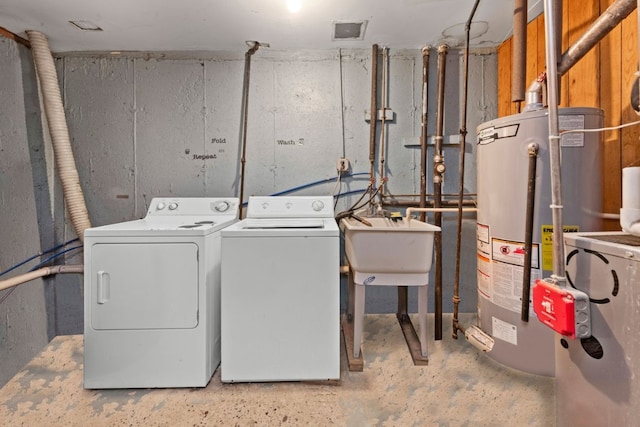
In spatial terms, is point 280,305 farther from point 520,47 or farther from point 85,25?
point 85,25

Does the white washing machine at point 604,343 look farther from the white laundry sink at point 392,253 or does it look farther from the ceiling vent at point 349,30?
the ceiling vent at point 349,30

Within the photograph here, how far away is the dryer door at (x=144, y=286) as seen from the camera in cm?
151

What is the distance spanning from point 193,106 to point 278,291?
1602 mm

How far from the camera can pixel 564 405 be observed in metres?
0.98

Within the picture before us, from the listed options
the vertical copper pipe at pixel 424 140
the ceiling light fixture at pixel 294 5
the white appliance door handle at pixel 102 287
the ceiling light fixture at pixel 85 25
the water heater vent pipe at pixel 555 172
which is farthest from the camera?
the vertical copper pipe at pixel 424 140

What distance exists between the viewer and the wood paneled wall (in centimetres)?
135

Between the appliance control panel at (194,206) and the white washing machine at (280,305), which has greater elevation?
the appliance control panel at (194,206)

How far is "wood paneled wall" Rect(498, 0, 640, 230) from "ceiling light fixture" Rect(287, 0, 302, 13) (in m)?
1.43

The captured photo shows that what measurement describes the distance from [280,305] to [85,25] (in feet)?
6.94

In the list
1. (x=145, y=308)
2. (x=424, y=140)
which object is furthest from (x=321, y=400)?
(x=424, y=140)

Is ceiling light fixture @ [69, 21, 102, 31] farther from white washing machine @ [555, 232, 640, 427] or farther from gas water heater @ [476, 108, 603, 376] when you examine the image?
white washing machine @ [555, 232, 640, 427]

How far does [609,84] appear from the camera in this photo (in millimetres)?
1460

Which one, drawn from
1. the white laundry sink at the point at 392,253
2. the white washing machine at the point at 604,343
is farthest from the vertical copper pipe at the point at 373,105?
the white washing machine at the point at 604,343

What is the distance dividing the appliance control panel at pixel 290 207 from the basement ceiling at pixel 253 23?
1.10 m
